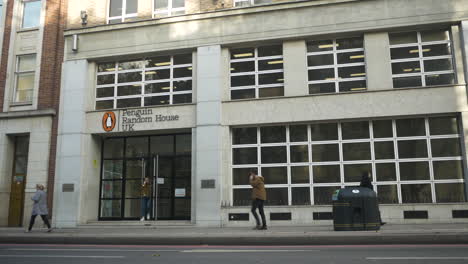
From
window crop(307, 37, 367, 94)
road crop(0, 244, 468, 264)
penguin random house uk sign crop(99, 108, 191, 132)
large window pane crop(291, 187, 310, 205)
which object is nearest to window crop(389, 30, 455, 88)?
window crop(307, 37, 367, 94)

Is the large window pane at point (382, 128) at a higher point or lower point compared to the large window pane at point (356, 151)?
higher

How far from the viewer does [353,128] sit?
16469 mm

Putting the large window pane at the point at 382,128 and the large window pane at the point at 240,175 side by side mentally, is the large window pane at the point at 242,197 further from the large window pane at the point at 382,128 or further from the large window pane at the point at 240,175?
the large window pane at the point at 382,128

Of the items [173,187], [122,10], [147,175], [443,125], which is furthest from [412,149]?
[122,10]

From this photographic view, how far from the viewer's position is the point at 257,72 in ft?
58.2

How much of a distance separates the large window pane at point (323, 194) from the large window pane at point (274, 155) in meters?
1.76

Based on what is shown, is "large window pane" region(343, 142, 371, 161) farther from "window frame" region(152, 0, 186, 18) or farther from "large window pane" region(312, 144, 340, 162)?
"window frame" region(152, 0, 186, 18)

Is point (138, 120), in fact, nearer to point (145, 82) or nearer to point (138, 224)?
point (145, 82)

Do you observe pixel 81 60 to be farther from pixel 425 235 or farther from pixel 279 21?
pixel 425 235

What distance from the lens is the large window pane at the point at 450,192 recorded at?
1510 centimetres

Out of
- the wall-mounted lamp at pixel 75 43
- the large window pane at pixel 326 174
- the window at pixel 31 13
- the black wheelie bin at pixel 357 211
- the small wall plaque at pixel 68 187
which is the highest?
the window at pixel 31 13

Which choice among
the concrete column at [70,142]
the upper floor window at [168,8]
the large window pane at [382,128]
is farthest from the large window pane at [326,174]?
the concrete column at [70,142]

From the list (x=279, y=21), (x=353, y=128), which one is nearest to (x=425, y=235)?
(x=353, y=128)

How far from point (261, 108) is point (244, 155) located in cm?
202
